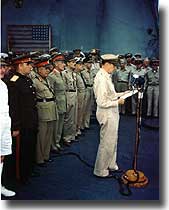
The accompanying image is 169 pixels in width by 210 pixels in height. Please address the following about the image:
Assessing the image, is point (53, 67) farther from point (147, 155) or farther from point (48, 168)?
point (147, 155)

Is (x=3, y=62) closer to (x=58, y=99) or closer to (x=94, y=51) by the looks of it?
(x=58, y=99)

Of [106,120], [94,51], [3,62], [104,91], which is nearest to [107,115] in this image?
[106,120]

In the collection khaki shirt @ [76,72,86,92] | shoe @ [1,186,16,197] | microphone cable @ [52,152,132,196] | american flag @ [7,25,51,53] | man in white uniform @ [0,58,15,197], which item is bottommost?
shoe @ [1,186,16,197]

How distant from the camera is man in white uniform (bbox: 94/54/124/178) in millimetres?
2117

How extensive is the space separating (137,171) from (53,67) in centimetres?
71

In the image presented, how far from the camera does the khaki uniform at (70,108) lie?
216 cm

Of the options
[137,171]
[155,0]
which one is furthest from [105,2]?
[137,171]

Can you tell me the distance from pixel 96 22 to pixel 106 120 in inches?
20.3

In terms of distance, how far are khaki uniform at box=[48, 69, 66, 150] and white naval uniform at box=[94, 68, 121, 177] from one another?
178 mm

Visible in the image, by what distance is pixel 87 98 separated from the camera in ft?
7.02

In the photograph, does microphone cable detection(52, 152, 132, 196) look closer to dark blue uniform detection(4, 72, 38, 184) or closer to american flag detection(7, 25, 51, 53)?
dark blue uniform detection(4, 72, 38, 184)

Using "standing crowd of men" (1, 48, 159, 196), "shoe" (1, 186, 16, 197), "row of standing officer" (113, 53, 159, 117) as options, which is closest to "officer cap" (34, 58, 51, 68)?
"standing crowd of men" (1, 48, 159, 196)

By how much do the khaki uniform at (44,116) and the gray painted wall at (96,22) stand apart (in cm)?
23

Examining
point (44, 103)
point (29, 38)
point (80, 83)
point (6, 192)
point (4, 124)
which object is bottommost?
point (6, 192)
